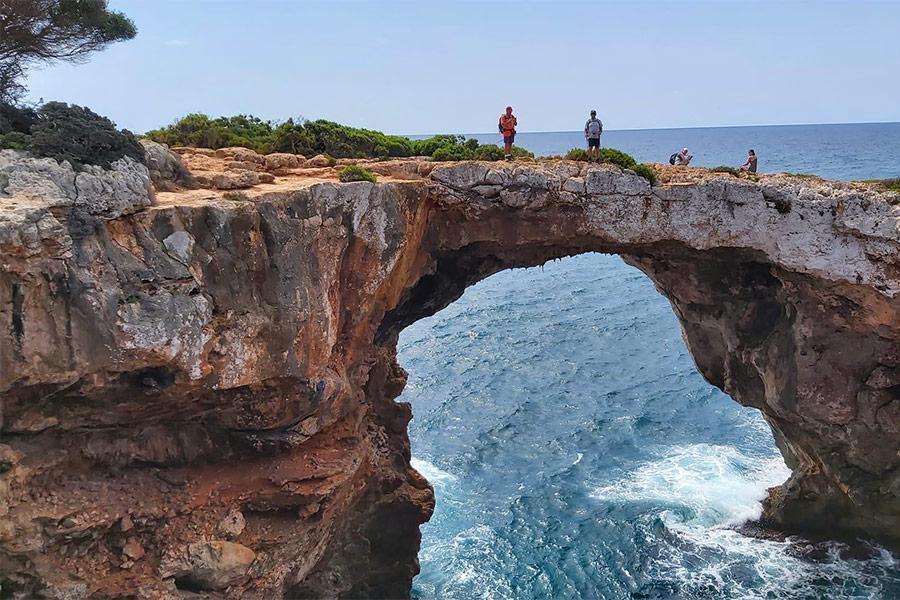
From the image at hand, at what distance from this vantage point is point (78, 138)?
14.5m

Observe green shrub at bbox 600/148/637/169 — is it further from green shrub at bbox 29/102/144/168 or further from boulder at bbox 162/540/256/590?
boulder at bbox 162/540/256/590

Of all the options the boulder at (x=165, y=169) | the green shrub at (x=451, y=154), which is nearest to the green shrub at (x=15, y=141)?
the boulder at (x=165, y=169)

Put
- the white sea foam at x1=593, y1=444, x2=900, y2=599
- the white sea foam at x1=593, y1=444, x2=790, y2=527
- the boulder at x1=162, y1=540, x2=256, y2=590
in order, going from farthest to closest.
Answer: the white sea foam at x1=593, y1=444, x2=790, y2=527 < the white sea foam at x1=593, y1=444, x2=900, y2=599 < the boulder at x1=162, y1=540, x2=256, y2=590

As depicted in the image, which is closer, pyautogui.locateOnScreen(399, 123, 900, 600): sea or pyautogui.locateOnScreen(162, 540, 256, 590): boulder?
pyautogui.locateOnScreen(162, 540, 256, 590): boulder

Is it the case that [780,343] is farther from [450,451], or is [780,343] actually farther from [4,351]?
[4,351]

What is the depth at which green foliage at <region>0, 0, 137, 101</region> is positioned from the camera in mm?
17391

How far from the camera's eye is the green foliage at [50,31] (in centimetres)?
1739

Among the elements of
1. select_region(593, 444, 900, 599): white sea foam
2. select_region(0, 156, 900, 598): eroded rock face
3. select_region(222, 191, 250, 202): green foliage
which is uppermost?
select_region(222, 191, 250, 202): green foliage

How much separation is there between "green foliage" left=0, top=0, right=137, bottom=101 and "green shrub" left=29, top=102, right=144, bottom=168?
245 centimetres

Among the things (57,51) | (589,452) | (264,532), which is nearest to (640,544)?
(589,452)

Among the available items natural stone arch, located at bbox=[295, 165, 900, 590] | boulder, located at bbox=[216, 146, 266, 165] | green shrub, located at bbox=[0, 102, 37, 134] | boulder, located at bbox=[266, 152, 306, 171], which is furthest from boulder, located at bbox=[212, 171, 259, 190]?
natural stone arch, located at bbox=[295, 165, 900, 590]

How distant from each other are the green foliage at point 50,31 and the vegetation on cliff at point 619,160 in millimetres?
14145

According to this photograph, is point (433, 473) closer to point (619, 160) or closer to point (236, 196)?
point (619, 160)

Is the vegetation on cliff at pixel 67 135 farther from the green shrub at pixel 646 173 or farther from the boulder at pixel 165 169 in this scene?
the green shrub at pixel 646 173
